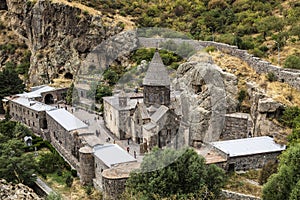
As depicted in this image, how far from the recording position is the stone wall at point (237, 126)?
2614 centimetres

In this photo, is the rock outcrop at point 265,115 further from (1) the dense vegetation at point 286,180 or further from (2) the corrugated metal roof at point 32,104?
(2) the corrugated metal roof at point 32,104

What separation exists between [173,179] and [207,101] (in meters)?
10.5

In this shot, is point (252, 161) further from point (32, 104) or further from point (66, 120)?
point (32, 104)

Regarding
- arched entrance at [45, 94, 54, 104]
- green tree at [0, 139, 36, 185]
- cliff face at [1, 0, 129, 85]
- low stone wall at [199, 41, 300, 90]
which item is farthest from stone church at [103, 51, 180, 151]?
cliff face at [1, 0, 129, 85]

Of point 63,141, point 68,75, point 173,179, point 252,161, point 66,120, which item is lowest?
point 63,141

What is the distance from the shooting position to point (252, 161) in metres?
23.0

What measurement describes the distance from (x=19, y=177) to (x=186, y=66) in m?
14.7

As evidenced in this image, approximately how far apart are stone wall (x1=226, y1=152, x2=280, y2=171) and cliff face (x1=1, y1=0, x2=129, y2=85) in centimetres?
2874

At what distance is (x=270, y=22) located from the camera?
1542 inches

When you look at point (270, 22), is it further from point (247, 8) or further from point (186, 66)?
point (186, 66)

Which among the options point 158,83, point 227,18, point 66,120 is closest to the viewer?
point 158,83

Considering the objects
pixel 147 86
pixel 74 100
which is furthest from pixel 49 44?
pixel 147 86

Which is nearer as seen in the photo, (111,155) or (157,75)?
(111,155)

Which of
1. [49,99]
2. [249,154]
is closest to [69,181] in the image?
[249,154]
